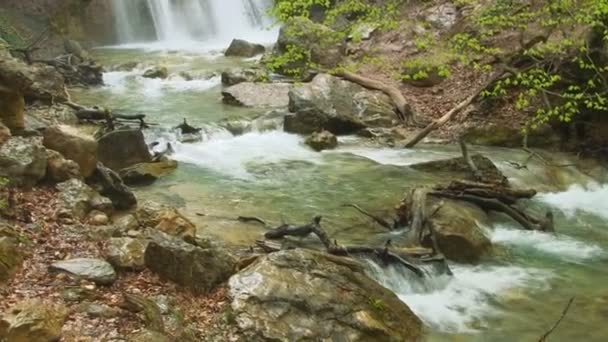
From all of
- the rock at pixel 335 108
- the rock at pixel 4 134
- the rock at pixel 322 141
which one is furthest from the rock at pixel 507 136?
the rock at pixel 4 134

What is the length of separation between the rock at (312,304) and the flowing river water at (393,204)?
57cm

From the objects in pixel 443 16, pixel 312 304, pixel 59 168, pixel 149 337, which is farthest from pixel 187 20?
pixel 149 337

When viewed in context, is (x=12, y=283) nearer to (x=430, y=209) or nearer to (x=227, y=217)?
(x=227, y=217)

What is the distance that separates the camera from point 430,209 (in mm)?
8648

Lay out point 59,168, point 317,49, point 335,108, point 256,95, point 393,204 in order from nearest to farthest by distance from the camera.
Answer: point 59,168 → point 393,204 → point 335,108 → point 256,95 → point 317,49

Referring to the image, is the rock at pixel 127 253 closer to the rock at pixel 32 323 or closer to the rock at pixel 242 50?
the rock at pixel 32 323

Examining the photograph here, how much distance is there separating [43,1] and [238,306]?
2269cm

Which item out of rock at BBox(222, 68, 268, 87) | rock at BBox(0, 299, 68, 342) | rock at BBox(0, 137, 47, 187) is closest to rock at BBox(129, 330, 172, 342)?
rock at BBox(0, 299, 68, 342)

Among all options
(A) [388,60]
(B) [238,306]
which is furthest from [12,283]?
(A) [388,60]

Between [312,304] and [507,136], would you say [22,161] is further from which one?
[507,136]

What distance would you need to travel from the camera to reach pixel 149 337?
4.87 metres

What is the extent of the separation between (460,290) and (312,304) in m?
2.19

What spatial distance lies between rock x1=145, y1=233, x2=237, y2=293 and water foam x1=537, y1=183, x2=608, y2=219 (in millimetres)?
6582

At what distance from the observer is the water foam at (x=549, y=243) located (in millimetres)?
8445
